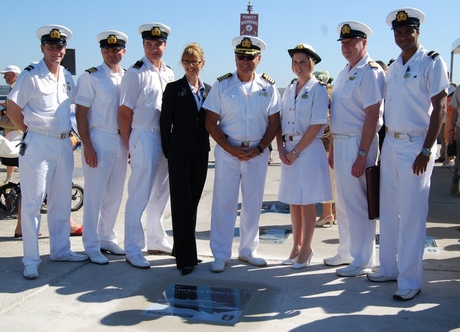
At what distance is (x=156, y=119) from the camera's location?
5285mm

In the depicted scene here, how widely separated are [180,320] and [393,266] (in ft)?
6.39

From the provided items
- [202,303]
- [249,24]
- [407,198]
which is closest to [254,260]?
[202,303]

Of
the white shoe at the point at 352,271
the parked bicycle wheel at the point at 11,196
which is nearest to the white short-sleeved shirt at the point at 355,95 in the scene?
the white shoe at the point at 352,271

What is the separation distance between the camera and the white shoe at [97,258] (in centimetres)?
536

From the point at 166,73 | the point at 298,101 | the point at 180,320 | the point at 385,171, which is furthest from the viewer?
the point at 166,73

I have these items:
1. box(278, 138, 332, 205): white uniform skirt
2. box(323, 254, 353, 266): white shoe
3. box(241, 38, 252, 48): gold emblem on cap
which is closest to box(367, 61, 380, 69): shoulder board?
box(278, 138, 332, 205): white uniform skirt

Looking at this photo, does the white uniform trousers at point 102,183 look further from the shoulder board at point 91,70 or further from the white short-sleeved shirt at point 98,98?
the shoulder board at point 91,70

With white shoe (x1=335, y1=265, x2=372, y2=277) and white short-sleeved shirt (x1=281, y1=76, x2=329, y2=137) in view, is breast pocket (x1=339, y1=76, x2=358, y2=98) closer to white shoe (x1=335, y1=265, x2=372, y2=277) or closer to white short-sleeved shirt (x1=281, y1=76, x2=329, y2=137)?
white short-sleeved shirt (x1=281, y1=76, x2=329, y2=137)

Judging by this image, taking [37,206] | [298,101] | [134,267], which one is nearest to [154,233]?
[134,267]

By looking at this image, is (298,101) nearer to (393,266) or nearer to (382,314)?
(393,266)

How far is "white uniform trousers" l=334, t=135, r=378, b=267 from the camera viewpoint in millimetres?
4957

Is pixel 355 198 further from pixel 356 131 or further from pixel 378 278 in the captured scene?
pixel 378 278

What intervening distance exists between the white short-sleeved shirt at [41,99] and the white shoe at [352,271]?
2.82 meters

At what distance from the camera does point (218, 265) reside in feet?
17.0
